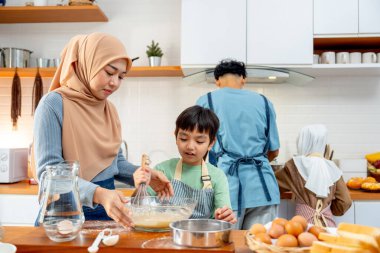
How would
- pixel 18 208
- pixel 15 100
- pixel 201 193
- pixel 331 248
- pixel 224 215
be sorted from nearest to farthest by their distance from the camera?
pixel 331 248
pixel 224 215
pixel 201 193
pixel 18 208
pixel 15 100

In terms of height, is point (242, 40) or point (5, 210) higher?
point (242, 40)

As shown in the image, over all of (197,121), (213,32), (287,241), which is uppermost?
(213,32)

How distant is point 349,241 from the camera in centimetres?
92

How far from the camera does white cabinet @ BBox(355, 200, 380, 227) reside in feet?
8.76

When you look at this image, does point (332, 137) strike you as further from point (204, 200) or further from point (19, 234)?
point (19, 234)

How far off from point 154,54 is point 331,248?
2.54m

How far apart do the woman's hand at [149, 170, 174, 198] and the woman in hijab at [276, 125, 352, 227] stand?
4.03ft

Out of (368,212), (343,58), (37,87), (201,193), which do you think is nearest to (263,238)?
(201,193)

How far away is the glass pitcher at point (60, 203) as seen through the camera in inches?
42.4

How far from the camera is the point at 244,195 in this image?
7.54 feet

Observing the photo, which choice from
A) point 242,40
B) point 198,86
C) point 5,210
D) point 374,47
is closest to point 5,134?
→ point 5,210

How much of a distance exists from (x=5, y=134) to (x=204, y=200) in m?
2.35

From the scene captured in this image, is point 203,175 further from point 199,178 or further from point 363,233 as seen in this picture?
point 363,233

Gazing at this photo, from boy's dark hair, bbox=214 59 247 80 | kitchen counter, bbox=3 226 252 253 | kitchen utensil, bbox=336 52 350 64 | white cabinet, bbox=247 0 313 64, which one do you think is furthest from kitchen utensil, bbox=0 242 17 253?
kitchen utensil, bbox=336 52 350 64
